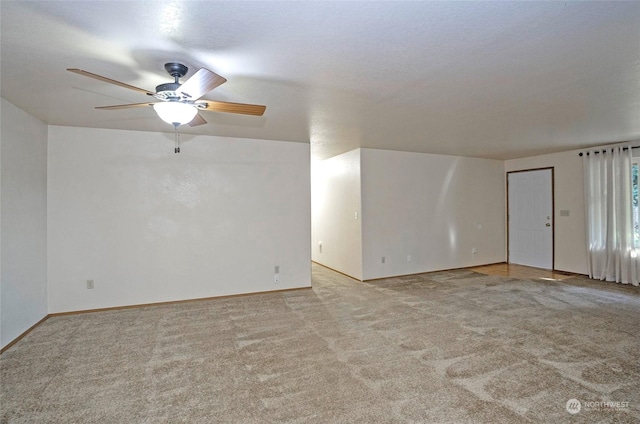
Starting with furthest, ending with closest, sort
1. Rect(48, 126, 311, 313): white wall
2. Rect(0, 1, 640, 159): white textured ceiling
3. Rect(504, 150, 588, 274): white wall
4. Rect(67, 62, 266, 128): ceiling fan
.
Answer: Rect(504, 150, 588, 274): white wall
Rect(48, 126, 311, 313): white wall
Rect(67, 62, 266, 128): ceiling fan
Rect(0, 1, 640, 159): white textured ceiling

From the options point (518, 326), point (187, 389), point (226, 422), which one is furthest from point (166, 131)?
point (518, 326)

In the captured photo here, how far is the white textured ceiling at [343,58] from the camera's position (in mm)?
1702

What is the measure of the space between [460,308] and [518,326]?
709mm

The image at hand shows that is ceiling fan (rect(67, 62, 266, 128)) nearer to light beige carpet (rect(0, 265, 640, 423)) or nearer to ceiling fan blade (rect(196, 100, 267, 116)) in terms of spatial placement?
A: ceiling fan blade (rect(196, 100, 267, 116))

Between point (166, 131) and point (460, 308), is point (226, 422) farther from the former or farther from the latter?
point (166, 131)

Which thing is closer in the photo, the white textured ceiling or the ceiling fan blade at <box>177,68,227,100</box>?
the white textured ceiling

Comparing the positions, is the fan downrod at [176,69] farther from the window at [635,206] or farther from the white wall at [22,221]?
the window at [635,206]

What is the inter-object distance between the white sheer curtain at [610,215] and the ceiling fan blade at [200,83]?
643 centimetres

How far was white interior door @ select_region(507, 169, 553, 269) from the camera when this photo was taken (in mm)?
6367

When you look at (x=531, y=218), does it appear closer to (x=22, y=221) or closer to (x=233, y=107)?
(x=233, y=107)

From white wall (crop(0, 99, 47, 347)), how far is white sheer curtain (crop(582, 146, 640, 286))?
26.7 feet

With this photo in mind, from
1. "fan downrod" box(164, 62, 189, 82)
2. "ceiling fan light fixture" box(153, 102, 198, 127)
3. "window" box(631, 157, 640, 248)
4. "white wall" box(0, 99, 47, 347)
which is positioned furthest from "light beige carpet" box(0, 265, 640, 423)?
"fan downrod" box(164, 62, 189, 82)

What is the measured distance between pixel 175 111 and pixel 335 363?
233 cm

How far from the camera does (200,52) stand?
6.94ft
